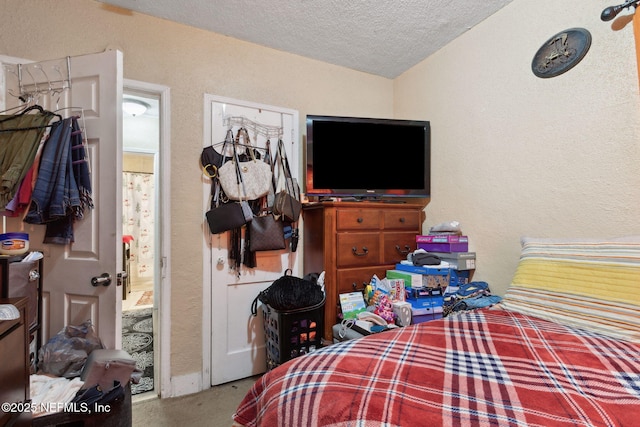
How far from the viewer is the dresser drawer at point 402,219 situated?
7.37 feet

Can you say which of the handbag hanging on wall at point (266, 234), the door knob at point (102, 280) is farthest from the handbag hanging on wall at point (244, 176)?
the door knob at point (102, 280)

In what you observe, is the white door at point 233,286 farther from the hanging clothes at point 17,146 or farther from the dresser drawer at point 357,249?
the hanging clothes at point 17,146

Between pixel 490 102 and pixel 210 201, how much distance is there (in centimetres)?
222

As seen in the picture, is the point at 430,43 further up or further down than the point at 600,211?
further up

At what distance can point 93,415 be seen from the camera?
117cm

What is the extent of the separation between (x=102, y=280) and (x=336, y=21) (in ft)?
7.46

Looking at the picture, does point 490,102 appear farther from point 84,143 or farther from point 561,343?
point 84,143

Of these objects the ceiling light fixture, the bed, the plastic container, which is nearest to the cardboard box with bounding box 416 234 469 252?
the bed

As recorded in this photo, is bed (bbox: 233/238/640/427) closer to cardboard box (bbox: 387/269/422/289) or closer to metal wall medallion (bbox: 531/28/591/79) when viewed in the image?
cardboard box (bbox: 387/269/422/289)

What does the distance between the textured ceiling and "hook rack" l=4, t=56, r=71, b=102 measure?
67 centimetres

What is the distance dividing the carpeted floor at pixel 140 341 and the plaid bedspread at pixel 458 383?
6.18ft

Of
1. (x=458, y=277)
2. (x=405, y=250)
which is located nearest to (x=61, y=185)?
(x=405, y=250)

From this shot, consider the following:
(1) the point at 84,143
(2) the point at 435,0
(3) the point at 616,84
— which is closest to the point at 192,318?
(1) the point at 84,143

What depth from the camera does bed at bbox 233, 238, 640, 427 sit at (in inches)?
25.2
